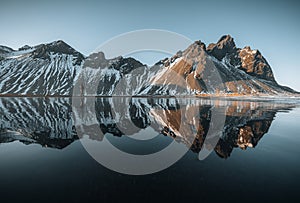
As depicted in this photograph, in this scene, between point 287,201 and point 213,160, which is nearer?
point 287,201

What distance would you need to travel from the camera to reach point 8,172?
31.3ft

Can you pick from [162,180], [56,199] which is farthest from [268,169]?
[56,199]

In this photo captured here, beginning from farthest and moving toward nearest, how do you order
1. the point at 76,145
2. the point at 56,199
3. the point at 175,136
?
1. the point at 175,136
2. the point at 76,145
3. the point at 56,199

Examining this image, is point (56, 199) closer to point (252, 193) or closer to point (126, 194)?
point (126, 194)

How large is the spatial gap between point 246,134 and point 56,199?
19570mm

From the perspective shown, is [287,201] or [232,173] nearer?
[287,201]

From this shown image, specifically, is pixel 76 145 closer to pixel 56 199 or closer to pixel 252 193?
pixel 56 199

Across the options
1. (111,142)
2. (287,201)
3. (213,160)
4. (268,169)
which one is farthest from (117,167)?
(268,169)

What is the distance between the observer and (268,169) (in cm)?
1030

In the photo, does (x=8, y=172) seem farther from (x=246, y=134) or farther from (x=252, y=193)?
(x=246, y=134)

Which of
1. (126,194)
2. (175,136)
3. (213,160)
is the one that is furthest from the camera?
(175,136)

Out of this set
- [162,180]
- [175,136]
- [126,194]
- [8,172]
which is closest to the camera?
[126,194]

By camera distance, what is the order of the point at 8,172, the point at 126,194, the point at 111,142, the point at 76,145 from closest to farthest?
the point at 126,194 → the point at 8,172 → the point at 76,145 → the point at 111,142

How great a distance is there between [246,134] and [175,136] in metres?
8.49
